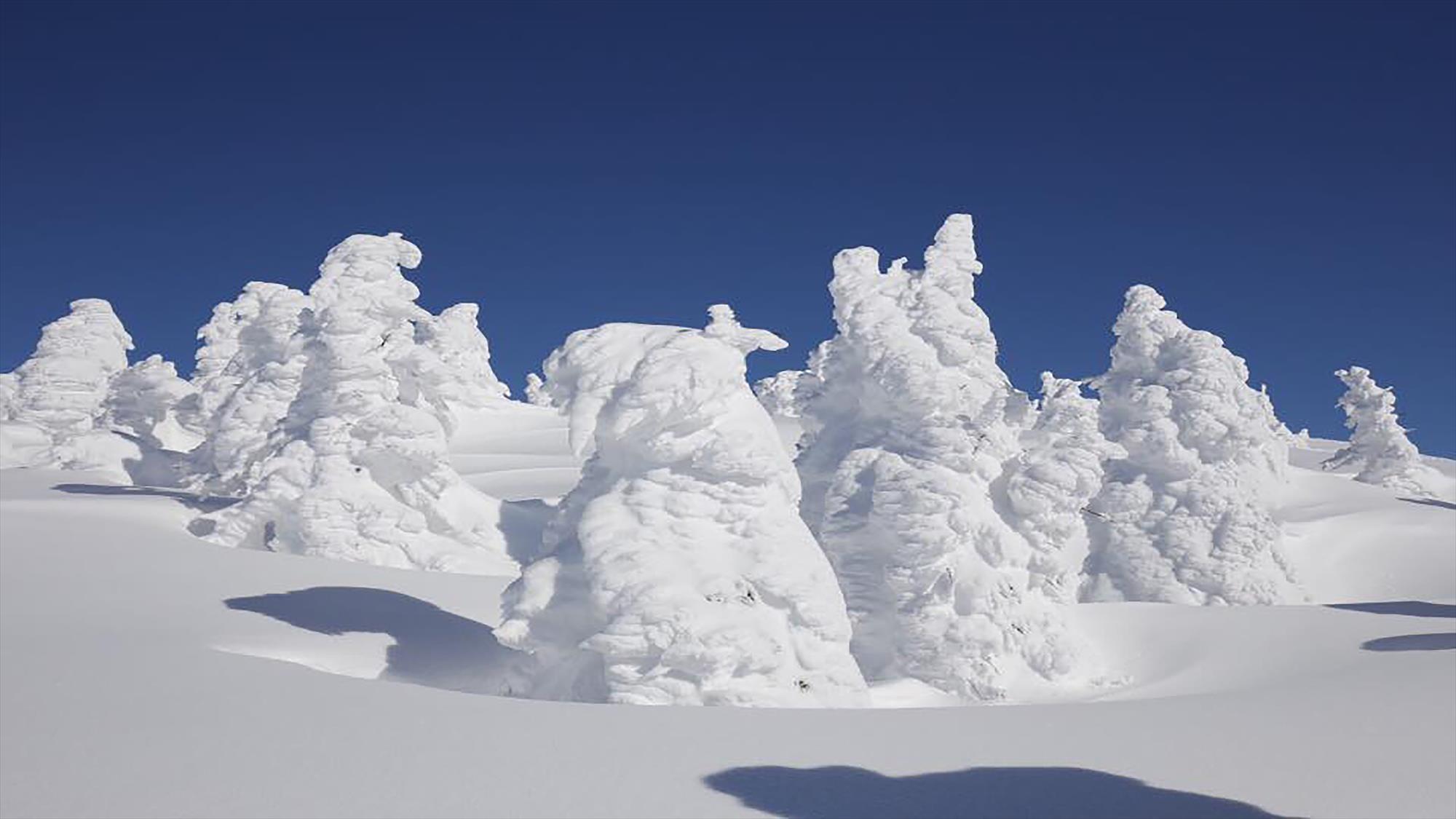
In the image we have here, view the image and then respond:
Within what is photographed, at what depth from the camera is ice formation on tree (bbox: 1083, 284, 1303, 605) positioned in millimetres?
29688

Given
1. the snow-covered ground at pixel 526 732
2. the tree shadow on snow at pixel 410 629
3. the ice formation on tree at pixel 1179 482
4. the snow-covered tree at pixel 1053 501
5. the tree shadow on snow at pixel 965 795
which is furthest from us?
the ice formation on tree at pixel 1179 482

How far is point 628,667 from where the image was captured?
11.1 meters

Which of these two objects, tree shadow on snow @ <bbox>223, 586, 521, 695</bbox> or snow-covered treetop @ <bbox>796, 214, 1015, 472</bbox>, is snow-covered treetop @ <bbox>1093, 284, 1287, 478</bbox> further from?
tree shadow on snow @ <bbox>223, 586, 521, 695</bbox>

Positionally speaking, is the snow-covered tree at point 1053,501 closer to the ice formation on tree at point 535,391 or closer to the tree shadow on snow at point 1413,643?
the tree shadow on snow at point 1413,643

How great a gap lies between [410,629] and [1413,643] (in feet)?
48.4

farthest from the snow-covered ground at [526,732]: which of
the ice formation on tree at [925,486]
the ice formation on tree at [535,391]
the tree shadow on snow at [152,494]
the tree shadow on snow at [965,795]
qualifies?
the ice formation on tree at [535,391]

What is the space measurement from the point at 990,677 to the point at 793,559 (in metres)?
9.05

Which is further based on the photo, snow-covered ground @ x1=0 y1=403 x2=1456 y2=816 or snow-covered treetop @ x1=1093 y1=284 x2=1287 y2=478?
snow-covered treetop @ x1=1093 y1=284 x2=1287 y2=478

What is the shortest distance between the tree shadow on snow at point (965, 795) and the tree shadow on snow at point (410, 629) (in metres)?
6.07

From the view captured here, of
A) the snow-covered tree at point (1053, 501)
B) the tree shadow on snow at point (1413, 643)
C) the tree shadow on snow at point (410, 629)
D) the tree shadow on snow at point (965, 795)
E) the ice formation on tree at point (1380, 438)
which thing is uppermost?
the ice formation on tree at point (1380, 438)

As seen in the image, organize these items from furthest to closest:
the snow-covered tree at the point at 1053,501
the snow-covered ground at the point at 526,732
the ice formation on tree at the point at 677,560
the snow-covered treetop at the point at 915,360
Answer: the snow-covered treetop at the point at 915,360 → the snow-covered tree at the point at 1053,501 → the ice formation on tree at the point at 677,560 → the snow-covered ground at the point at 526,732

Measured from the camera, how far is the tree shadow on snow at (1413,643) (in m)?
14.3

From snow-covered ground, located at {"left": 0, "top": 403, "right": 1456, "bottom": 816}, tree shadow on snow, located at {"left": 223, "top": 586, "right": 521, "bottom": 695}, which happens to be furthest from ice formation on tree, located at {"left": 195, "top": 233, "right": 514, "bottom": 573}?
tree shadow on snow, located at {"left": 223, "top": 586, "right": 521, "bottom": 695}

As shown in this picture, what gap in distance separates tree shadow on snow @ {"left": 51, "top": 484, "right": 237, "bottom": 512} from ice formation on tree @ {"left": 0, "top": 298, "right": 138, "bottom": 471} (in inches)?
348
